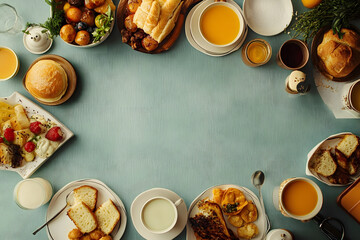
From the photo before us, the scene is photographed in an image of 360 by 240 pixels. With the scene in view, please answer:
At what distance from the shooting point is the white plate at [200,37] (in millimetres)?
1544

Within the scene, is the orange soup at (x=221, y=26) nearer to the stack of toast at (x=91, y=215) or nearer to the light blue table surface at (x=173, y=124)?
the light blue table surface at (x=173, y=124)

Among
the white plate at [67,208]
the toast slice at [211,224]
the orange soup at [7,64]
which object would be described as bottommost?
the white plate at [67,208]

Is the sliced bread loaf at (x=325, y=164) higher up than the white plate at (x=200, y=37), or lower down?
lower down

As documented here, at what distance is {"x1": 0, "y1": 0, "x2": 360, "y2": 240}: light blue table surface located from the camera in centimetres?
158

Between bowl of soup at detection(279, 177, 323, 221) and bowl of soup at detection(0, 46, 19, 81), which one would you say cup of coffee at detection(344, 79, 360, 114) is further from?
bowl of soup at detection(0, 46, 19, 81)

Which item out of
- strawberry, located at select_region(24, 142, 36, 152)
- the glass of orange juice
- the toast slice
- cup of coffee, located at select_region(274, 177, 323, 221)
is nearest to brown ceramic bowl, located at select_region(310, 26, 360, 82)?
the glass of orange juice

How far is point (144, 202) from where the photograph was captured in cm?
150

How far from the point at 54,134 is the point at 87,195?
36 centimetres

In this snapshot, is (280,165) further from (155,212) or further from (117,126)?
(117,126)

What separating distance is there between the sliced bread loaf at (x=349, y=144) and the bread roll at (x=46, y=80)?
1.48 m

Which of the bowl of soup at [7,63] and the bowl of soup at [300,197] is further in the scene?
the bowl of soup at [7,63]

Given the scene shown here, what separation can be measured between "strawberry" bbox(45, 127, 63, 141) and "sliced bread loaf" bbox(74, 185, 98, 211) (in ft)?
0.94

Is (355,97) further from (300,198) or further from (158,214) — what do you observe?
(158,214)

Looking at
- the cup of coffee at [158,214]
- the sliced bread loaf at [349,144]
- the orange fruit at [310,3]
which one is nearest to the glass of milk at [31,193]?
the cup of coffee at [158,214]
